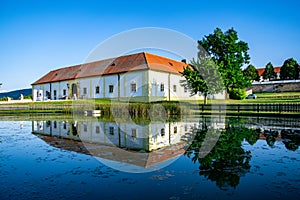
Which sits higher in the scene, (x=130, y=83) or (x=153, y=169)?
(x=130, y=83)

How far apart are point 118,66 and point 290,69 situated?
4625 centimetres

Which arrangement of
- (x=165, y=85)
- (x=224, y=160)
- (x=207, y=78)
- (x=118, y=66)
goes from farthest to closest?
(x=118, y=66), (x=165, y=85), (x=207, y=78), (x=224, y=160)

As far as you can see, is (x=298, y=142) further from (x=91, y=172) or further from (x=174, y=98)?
(x=174, y=98)

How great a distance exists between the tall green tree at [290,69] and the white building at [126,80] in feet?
106

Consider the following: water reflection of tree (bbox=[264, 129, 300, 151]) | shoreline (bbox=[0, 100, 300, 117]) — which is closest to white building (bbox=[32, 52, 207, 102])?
shoreline (bbox=[0, 100, 300, 117])

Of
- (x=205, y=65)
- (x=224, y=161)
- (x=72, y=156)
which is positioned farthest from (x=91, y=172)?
(x=205, y=65)

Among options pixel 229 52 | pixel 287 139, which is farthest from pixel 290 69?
pixel 287 139

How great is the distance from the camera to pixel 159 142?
33.2ft

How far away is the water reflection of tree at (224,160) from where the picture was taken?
563 centimetres

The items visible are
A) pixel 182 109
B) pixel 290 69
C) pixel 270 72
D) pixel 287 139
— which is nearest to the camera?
pixel 287 139

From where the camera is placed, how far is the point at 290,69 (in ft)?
210

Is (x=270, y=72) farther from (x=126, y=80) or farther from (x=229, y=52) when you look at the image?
(x=126, y=80)

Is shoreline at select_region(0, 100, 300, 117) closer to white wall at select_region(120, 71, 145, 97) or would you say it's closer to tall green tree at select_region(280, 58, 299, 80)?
white wall at select_region(120, 71, 145, 97)

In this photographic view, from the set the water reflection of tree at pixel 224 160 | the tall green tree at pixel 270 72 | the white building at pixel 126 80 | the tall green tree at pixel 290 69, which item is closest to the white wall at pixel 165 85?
the white building at pixel 126 80
